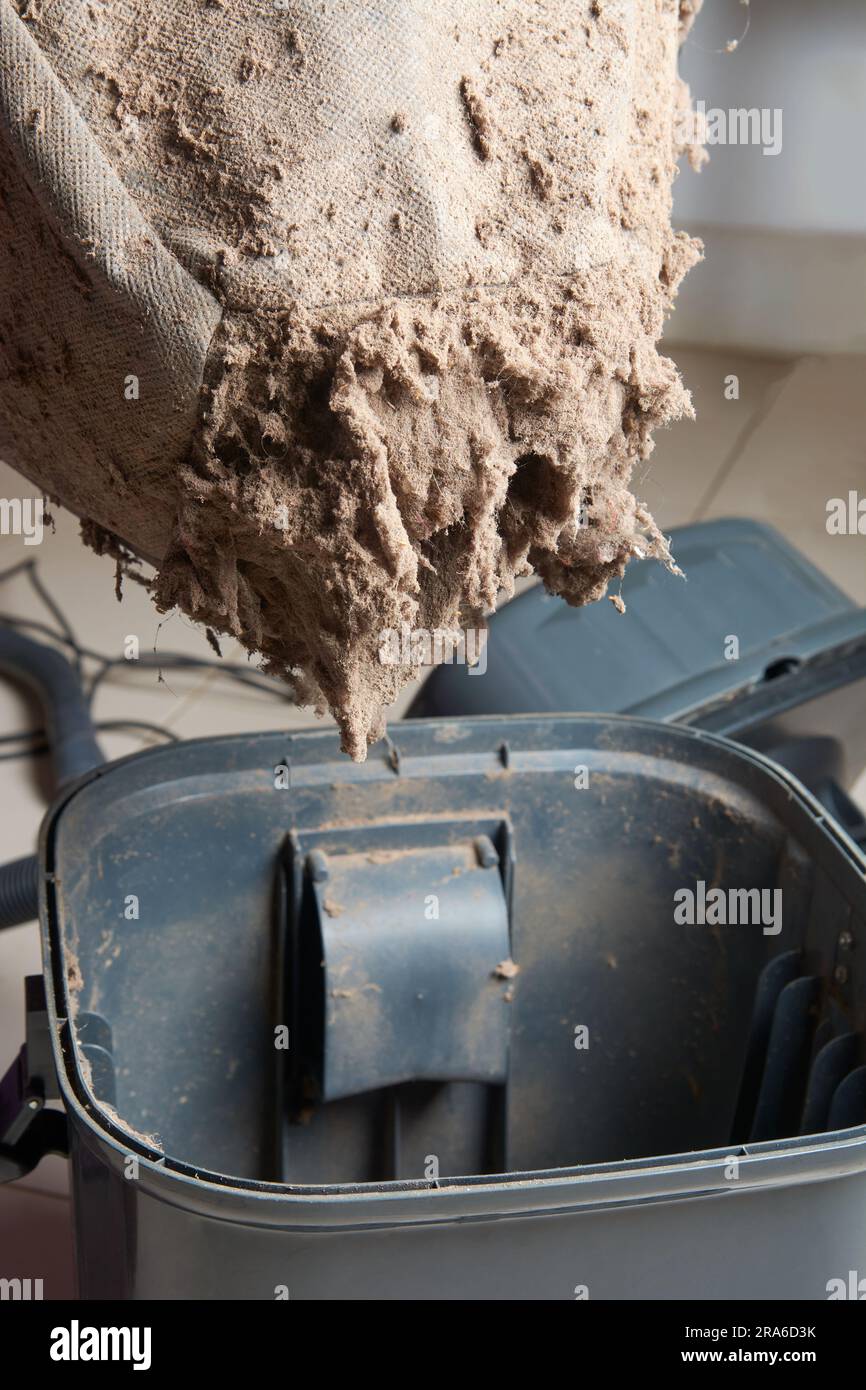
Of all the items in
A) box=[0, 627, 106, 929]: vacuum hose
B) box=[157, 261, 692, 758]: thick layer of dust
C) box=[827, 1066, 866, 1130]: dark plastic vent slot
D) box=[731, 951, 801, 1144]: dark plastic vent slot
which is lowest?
box=[827, 1066, 866, 1130]: dark plastic vent slot

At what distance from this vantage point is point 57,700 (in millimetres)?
1742

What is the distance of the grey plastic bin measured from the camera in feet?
3.26

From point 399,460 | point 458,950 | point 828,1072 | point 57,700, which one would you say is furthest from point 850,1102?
point 57,700

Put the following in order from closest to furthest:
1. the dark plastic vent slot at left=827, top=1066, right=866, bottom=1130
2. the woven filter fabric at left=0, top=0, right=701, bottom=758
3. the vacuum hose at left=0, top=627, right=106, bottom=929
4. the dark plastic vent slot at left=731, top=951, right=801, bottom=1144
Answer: the woven filter fabric at left=0, top=0, right=701, bottom=758
the dark plastic vent slot at left=827, top=1066, right=866, bottom=1130
the dark plastic vent slot at left=731, top=951, right=801, bottom=1144
the vacuum hose at left=0, top=627, right=106, bottom=929

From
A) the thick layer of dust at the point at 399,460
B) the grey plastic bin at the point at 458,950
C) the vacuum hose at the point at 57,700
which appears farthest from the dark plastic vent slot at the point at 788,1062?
the vacuum hose at the point at 57,700

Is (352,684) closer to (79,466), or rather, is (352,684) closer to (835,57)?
(79,466)

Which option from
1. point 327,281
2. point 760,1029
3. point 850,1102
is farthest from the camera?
point 760,1029

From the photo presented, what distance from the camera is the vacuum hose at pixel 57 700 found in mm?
1655

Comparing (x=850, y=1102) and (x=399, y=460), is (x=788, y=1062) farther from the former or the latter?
(x=399, y=460)

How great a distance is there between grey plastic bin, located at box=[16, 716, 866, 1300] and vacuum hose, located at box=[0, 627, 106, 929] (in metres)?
0.45

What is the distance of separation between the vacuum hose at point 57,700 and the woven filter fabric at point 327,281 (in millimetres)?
858

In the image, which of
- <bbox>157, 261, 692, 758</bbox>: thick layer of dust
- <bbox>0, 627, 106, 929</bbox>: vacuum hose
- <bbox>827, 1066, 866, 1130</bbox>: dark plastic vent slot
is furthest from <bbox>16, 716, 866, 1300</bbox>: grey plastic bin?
<bbox>0, 627, 106, 929</bbox>: vacuum hose

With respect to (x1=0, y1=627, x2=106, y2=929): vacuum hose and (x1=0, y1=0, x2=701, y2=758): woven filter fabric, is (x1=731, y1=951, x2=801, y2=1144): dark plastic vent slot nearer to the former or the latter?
(x1=0, y1=0, x2=701, y2=758): woven filter fabric

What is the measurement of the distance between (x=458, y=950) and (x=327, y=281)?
1.86ft
